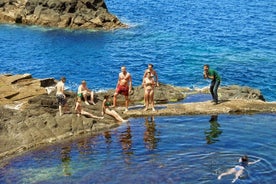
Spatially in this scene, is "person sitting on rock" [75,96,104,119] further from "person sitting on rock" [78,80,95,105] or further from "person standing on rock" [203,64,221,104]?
"person standing on rock" [203,64,221,104]

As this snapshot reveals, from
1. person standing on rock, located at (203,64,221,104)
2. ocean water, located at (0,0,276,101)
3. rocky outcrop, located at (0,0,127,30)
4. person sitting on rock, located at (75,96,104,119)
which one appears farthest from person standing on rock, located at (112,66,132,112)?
rocky outcrop, located at (0,0,127,30)

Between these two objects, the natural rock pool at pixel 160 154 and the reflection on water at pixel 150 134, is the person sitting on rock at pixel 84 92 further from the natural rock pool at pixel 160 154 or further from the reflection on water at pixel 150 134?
the reflection on water at pixel 150 134

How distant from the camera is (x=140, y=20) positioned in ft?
253

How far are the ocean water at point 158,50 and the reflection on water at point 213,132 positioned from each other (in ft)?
53.9

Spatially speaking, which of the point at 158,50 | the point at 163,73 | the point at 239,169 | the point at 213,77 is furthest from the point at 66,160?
the point at 158,50

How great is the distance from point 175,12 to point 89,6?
23.4 m

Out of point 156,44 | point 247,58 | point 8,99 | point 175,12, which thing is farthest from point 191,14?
point 8,99

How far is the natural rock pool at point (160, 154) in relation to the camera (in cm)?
1848

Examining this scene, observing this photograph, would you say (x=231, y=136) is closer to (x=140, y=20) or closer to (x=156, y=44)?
(x=156, y=44)

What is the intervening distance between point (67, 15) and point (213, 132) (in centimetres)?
4896

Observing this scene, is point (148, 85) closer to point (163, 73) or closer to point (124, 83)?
point (124, 83)

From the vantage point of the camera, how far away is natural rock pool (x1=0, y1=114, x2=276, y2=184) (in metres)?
18.5

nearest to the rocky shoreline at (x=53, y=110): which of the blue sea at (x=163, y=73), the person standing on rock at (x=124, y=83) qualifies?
the blue sea at (x=163, y=73)

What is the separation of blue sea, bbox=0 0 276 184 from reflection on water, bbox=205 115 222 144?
0.05m
